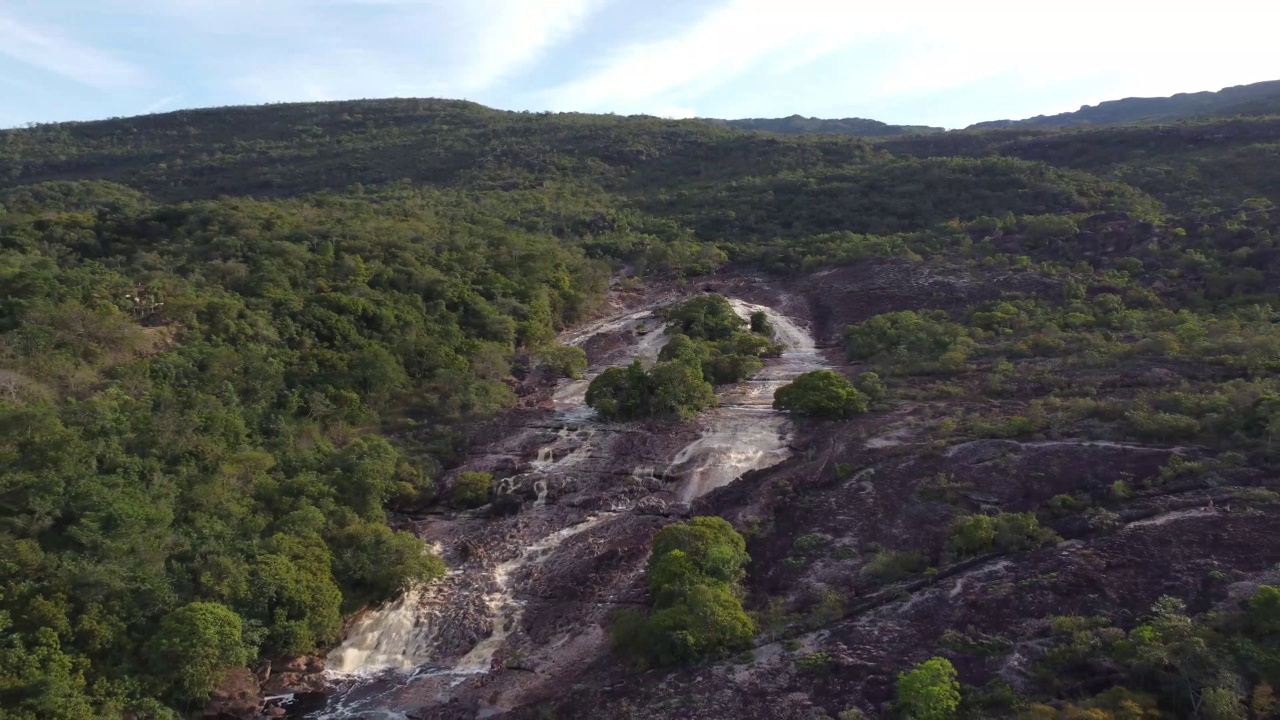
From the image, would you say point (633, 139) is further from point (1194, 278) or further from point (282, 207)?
point (1194, 278)

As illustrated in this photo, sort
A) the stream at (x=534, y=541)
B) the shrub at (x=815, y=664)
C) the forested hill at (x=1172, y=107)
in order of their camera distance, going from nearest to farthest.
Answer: the shrub at (x=815, y=664)
the stream at (x=534, y=541)
the forested hill at (x=1172, y=107)

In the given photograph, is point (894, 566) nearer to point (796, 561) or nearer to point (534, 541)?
point (796, 561)

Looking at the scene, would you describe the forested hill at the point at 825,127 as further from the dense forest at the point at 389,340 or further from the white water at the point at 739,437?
the white water at the point at 739,437

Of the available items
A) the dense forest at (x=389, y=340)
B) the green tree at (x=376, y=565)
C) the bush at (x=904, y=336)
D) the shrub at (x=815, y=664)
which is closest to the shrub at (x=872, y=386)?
the dense forest at (x=389, y=340)

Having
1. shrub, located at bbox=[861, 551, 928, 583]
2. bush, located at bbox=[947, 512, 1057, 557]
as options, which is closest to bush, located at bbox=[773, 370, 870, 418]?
bush, located at bbox=[947, 512, 1057, 557]

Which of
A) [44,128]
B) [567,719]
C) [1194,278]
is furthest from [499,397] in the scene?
[44,128]

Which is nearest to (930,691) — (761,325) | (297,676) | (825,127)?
(297,676)
